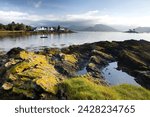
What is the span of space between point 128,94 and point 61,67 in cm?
1545

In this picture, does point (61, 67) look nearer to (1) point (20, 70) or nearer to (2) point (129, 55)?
(1) point (20, 70)

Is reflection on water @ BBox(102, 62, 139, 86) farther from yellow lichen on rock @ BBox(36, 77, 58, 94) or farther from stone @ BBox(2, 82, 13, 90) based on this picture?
stone @ BBox(2, 82, 13, 90)

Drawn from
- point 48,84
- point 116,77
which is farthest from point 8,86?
point 116,77

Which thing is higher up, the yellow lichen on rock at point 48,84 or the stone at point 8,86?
the yellow lichen on rock at point 48,84

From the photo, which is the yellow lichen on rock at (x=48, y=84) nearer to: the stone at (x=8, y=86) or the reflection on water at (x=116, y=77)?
the stone at (x=8, y=86)

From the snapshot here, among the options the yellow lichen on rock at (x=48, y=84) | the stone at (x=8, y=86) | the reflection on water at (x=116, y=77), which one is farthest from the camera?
the reflection on water at (x=116, y=77)

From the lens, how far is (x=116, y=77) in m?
30.8

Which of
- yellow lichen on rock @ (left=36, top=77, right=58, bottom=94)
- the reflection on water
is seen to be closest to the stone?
yellow lichen on rock @ (left=36, top=77, right=58, bottom=94)

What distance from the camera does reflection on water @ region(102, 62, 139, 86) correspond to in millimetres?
28578

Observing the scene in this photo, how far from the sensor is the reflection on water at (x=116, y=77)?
93.8 ft

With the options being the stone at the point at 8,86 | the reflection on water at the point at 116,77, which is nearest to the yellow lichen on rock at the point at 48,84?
the stone at the point at 8,86

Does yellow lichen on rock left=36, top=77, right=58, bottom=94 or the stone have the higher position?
yellow lichen on rock left=36, top=77, right=58, bottom=94

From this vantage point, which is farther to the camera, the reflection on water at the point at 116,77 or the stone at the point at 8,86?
the reflection on water at the point at 116,77

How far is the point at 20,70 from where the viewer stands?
1867 centimetres
